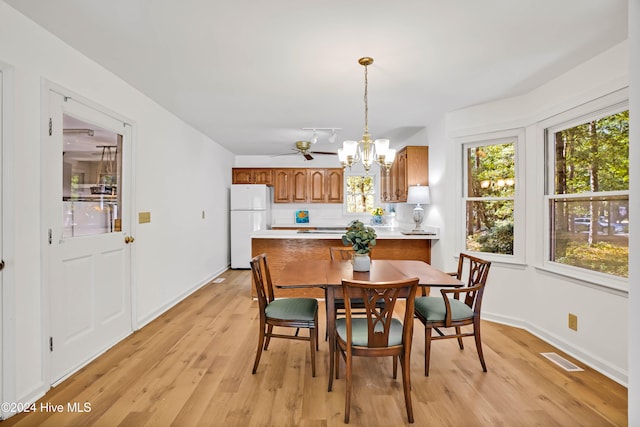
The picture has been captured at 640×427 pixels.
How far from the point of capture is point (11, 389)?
2023mm

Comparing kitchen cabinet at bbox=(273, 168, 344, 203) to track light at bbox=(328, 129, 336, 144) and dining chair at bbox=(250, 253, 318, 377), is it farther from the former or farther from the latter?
dining chair at bbox=(250, 253, 318, 377)

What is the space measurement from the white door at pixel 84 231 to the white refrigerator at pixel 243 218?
10.6ft

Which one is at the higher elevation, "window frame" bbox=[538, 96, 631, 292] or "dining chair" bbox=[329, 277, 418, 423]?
"window frame" bbox=[538, 96, 631, 292]

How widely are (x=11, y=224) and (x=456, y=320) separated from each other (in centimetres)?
295

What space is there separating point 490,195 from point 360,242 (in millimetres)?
1976

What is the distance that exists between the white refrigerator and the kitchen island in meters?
1.97

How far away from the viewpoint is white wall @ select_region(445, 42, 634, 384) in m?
2.49

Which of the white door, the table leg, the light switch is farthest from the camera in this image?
the light switch

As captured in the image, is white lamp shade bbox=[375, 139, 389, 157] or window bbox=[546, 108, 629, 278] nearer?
window bbox=[546, 108, 629, 278]

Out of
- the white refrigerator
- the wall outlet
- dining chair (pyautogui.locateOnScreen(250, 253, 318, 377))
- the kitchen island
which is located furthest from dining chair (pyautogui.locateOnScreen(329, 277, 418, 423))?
A: the white refrigerator

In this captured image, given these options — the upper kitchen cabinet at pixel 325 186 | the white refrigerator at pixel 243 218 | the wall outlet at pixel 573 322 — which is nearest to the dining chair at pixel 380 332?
the wall outlet at pixel 573 322

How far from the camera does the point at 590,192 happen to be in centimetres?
279

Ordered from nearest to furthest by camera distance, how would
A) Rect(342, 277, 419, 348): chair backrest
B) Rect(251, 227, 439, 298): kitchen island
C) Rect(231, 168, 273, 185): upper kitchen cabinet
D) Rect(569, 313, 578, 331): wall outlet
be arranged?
Rect(342, 277, 419, 348): chair backrest
Rect(569, 313, 578, 331): wall outlet
Rect(251, 227, 439, 298): kitchen island
Rect(231, 168, 273, 185): upper kitchen cabinet

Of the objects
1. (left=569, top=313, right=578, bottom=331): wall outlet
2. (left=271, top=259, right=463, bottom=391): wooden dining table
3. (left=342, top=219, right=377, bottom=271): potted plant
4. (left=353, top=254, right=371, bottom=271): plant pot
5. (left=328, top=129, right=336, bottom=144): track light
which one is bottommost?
(left=569, top=313, right=578, bottom=331): wall outlet
